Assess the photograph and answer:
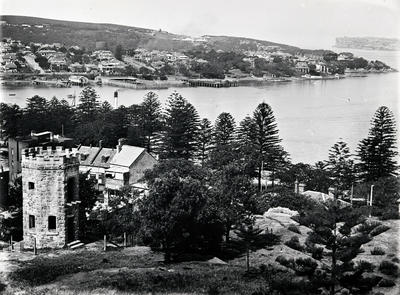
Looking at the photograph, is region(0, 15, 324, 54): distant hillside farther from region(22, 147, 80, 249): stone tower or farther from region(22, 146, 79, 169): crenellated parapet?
region(22, 147, 80, 249): stone tower

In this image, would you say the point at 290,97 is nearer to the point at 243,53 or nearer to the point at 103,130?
the point at 243,53

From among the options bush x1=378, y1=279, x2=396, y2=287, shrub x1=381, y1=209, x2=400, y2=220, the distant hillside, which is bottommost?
shrub x1=381, y1=209, x2=400, y2=220

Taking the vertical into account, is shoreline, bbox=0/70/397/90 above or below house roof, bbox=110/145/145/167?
above

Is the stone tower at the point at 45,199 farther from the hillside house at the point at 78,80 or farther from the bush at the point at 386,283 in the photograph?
the hillside house at the point at 78,80

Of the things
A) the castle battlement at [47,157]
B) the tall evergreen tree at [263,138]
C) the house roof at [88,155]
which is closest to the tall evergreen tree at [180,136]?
the tall evergreen tree at [263,138]

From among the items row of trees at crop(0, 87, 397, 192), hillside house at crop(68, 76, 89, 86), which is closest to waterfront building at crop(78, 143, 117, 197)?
row of trees at crop(0, 87, 397, 192)

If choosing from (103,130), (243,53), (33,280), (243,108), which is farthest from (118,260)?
(243,53)

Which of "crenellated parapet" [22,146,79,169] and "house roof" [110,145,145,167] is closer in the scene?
"crenellated parapet" [22,146,79,169]
